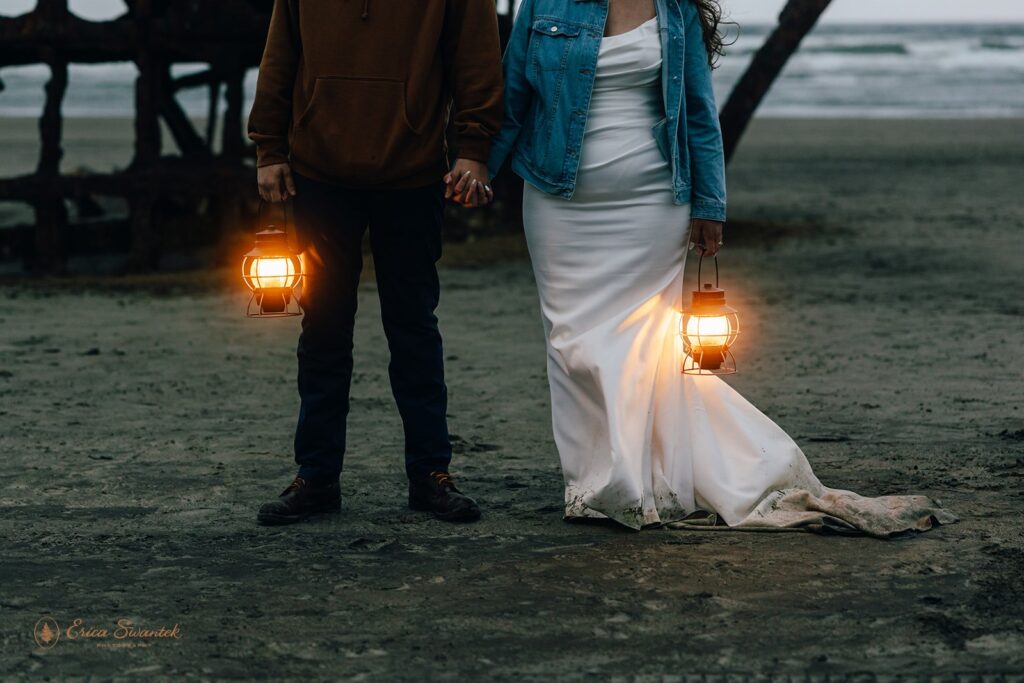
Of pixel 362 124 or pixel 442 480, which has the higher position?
pixel 362 124

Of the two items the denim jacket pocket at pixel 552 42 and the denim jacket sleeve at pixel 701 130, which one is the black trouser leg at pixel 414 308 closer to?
the denim jacket pocket at pixel 552 42

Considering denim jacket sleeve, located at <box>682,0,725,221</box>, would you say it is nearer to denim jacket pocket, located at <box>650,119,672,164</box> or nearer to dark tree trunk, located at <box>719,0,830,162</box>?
denim jacket pocket, located at <box>650,119,672,164</box>

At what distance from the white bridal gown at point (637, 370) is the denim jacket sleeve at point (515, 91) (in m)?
0.16

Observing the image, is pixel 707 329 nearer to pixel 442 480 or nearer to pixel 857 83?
pixel 442 480

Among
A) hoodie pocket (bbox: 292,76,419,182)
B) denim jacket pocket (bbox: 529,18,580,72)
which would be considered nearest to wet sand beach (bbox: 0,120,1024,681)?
hoodie pocket (bbox: 292,76,419,182)

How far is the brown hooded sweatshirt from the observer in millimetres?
4742

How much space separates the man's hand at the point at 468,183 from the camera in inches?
189

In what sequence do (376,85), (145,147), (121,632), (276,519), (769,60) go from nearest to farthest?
1. (121,632)
2. (376,85)
3. (276,519)
4. (145,147)
5. (769,60)

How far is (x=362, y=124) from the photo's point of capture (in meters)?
4.75

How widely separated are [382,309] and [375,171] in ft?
1.65

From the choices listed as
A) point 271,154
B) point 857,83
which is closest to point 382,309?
point 271,154

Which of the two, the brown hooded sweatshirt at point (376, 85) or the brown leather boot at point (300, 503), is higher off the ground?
the brown hooded sweatshirt at point (376, 85)

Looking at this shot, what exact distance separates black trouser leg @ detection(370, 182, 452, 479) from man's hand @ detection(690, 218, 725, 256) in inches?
32.0

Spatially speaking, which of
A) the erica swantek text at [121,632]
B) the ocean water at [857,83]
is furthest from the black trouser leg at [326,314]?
the ocean water at [857,83]
